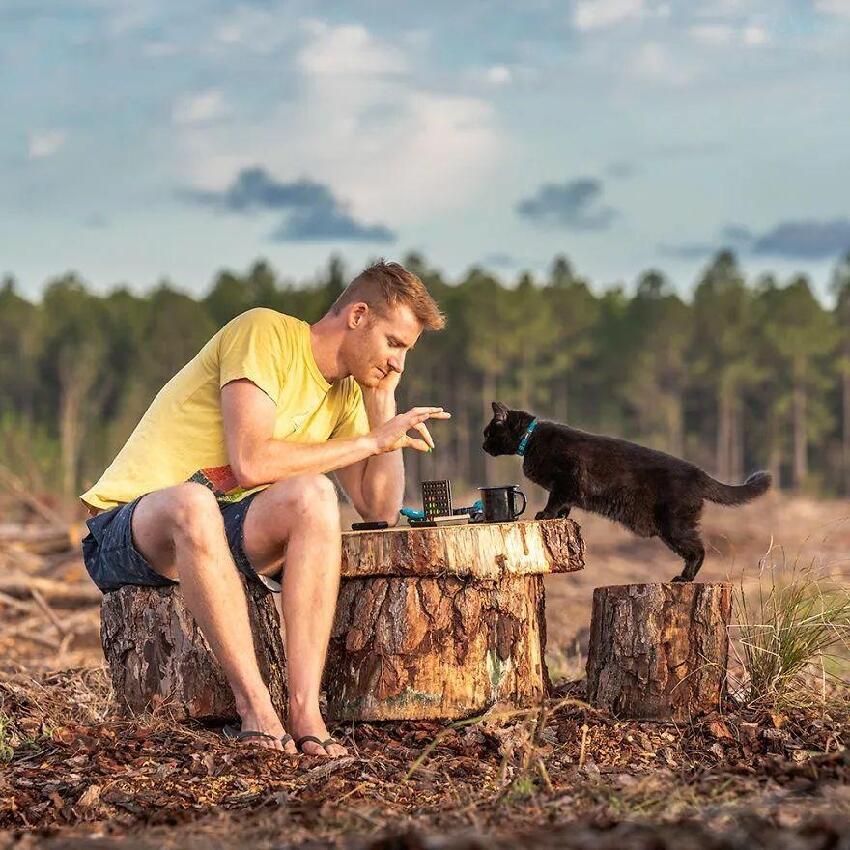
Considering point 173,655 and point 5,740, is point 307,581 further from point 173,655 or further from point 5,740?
point 5,740

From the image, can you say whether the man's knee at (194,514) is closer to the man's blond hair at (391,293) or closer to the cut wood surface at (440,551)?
the cut wood surface at (440,551)

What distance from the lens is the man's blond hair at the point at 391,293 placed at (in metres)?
5.29

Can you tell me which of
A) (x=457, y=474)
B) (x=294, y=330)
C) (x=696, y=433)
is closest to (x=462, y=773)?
(x=294, y=330)

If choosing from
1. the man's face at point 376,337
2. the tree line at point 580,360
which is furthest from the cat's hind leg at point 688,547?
the tree line at point 580,360

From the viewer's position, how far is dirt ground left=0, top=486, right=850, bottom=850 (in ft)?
11.1

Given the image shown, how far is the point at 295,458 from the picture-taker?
504cm

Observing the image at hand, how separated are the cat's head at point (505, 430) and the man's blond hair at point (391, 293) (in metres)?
1.59

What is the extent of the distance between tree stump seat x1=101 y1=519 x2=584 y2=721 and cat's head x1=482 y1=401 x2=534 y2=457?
4.61 ft

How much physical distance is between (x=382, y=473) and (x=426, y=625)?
843 millimetres

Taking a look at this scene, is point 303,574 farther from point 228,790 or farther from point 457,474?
point 457,474

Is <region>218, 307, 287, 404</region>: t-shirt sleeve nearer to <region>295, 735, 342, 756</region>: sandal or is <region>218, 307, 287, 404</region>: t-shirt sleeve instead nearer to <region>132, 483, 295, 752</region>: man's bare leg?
<region>132, 483, 295, 752</region>: man's bare leg

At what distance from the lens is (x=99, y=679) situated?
6582mm

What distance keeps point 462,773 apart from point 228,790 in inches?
35.1

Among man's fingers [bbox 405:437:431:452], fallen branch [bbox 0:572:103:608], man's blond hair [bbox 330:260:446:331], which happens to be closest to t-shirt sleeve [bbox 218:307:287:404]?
man's blond hair [bbox 330:260:446:331]
